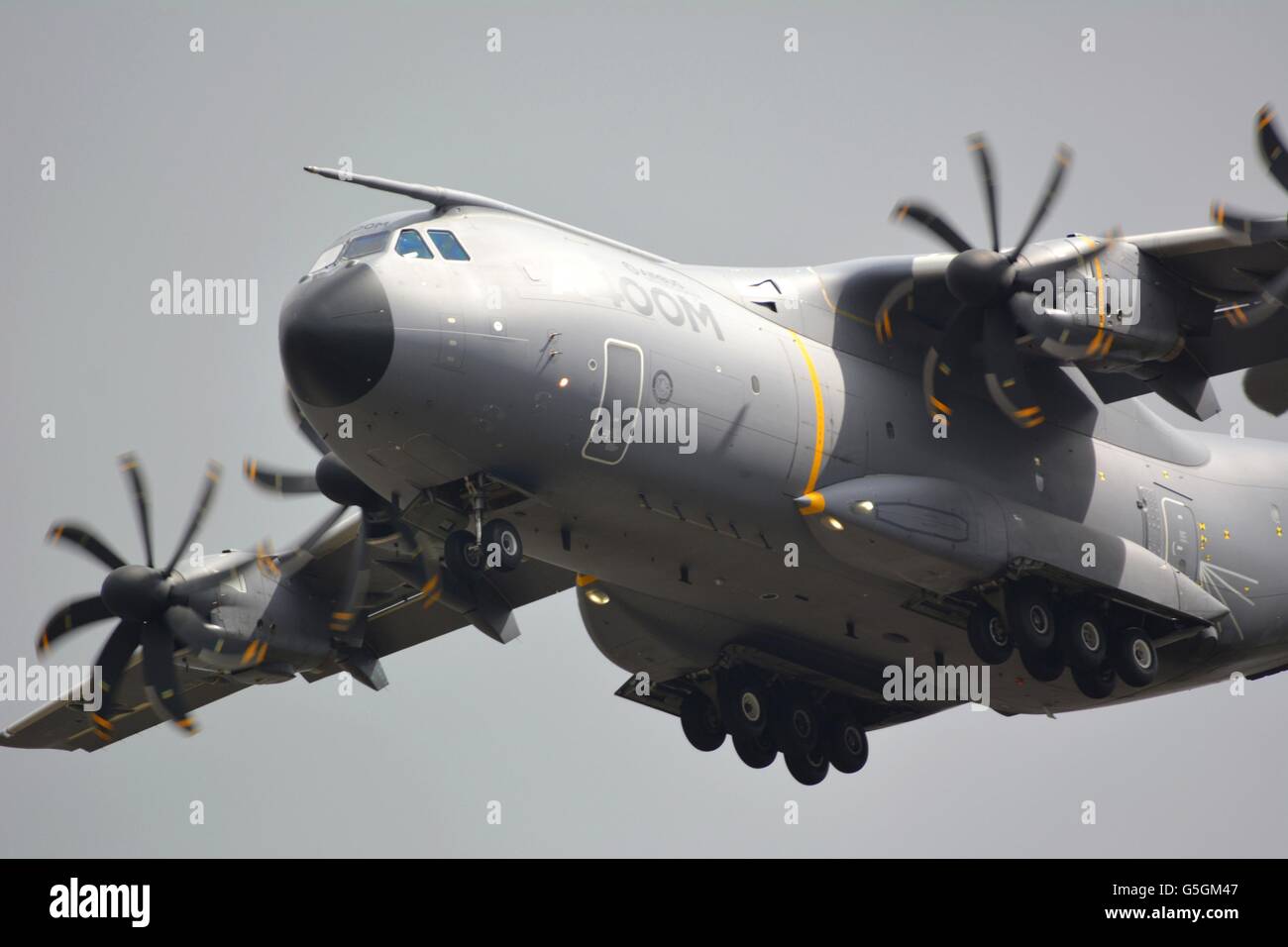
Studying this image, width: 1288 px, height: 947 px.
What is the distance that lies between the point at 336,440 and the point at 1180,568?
29.3 ft

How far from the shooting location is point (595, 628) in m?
19.1

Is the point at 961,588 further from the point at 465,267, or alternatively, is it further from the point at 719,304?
the point at 465,267

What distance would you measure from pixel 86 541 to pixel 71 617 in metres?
0.78

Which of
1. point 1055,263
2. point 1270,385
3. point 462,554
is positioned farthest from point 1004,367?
point 462,554

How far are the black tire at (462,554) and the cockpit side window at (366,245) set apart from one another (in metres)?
2.40

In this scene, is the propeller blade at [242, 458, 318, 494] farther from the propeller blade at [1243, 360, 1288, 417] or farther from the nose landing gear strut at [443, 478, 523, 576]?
the propeller blade at [1243, 360, 1288, 417]

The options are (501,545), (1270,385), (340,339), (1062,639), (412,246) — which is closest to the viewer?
(340,339)

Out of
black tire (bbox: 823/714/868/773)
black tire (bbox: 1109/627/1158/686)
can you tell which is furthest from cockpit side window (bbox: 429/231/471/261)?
black tire (bbox: 1109/627/1158/686)

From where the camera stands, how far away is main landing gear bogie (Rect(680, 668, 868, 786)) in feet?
63.2

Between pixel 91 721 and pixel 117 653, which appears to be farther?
pixel 91 721

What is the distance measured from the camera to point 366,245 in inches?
598

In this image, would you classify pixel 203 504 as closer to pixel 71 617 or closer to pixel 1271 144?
pixel 71 617

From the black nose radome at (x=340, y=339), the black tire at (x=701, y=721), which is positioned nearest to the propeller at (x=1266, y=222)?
the black tire at (x=701, y=721)

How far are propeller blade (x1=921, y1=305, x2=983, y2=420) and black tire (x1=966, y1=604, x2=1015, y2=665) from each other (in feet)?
6.36
